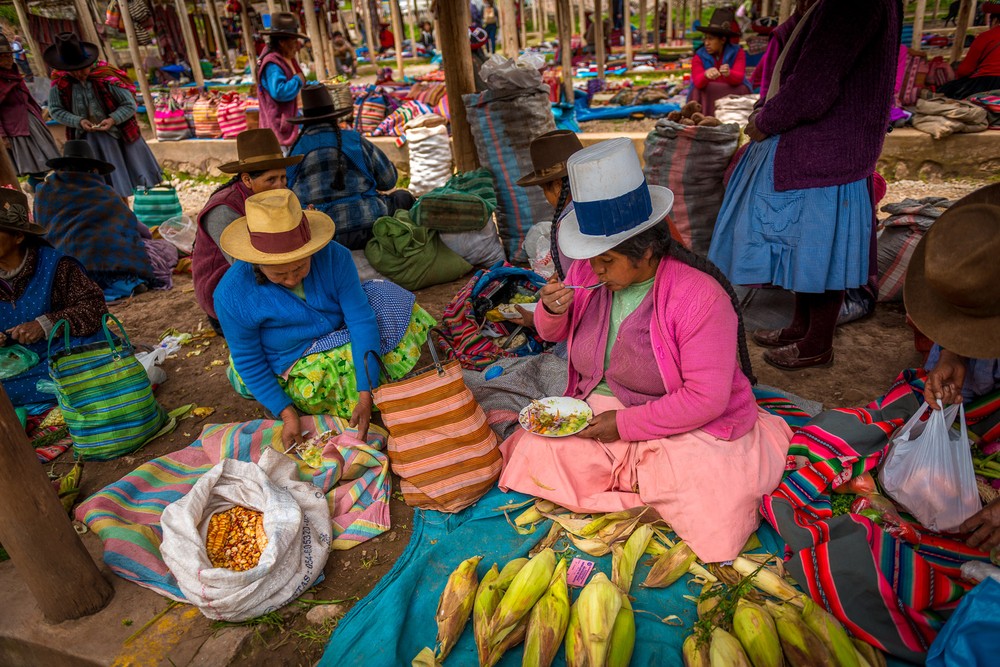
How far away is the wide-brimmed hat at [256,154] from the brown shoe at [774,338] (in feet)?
9.96

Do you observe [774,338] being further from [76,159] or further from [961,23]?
[961,23]

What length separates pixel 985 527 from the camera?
187 cm

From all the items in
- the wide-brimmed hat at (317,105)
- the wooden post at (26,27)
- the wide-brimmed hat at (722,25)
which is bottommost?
the wide-brimmed hat at (317,105)

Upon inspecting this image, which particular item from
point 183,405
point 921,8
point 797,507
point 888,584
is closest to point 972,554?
point 888,584

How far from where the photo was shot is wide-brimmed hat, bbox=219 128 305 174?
3.72 meters

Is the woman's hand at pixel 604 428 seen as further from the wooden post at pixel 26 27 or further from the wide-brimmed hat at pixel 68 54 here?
the wooden post at pixel 26 27

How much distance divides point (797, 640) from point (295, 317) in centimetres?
244

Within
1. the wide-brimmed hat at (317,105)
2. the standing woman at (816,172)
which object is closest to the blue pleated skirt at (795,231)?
the standing woman at (816,172)

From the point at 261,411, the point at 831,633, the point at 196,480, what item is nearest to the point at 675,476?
the point at 831,633

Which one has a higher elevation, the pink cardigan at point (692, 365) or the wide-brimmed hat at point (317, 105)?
the wide-brimmed hat at point (317, 105)

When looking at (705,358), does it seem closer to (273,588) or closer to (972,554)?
(972,554)

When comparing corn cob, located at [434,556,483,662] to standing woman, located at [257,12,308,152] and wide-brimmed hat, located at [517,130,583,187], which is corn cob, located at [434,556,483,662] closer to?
wide-brimmed hat, located at [517,130,583,187]

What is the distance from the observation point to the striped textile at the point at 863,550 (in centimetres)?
180

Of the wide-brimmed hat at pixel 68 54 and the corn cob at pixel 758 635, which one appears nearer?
the corn cob at pixel 758 635
